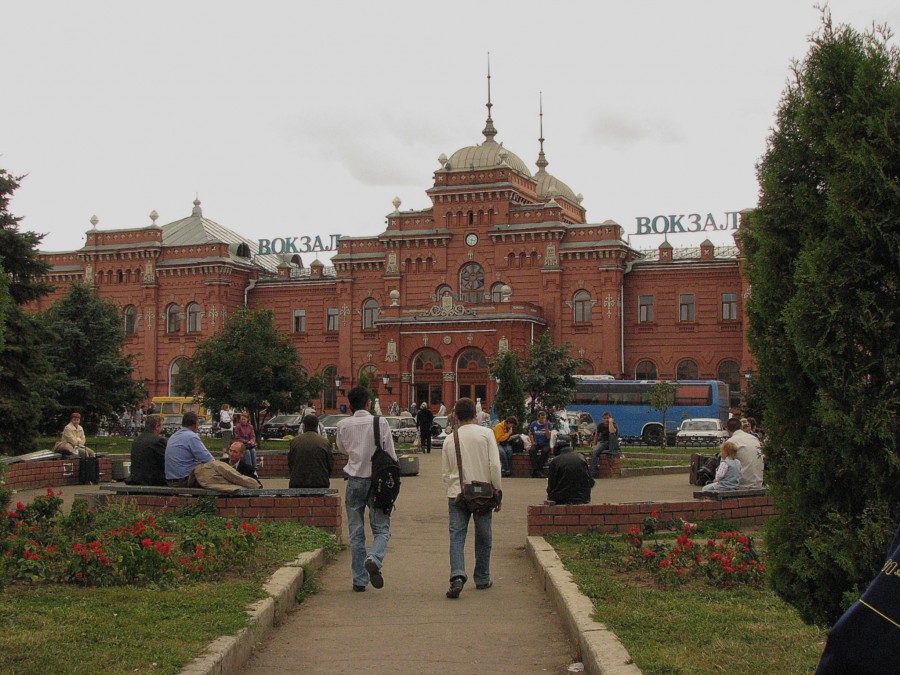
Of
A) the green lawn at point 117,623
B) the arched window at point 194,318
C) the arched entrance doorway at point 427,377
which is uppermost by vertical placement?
the arched window at point 194,318

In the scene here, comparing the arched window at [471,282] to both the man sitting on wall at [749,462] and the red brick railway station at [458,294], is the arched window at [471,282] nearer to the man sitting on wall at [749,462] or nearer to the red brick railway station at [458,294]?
the red brick railway station at [458,294]

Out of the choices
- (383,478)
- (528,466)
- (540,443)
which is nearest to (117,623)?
(383,478)

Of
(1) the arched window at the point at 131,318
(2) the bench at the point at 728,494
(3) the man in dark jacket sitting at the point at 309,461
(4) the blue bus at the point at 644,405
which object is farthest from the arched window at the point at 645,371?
(3) the man in dark jacket sitting at the point at 309,461

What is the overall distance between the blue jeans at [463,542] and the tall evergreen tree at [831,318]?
4.02 m

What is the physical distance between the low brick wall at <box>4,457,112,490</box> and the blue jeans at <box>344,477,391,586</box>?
10.9m

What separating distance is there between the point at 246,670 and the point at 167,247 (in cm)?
5679

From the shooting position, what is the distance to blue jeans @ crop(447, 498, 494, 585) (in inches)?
368

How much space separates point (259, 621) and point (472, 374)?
46535mm

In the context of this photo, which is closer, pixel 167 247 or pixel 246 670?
pixel 246 670

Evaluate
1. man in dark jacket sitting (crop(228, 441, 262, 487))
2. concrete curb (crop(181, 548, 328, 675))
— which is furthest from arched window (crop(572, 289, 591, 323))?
concrete curb (crop(181, 548, 328, 675))

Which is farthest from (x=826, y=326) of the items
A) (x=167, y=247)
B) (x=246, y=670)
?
(x=167, y=247)

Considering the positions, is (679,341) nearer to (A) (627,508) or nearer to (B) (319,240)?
(B) (319,240)

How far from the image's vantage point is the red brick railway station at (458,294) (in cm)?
5356

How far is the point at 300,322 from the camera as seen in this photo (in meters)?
61.2
